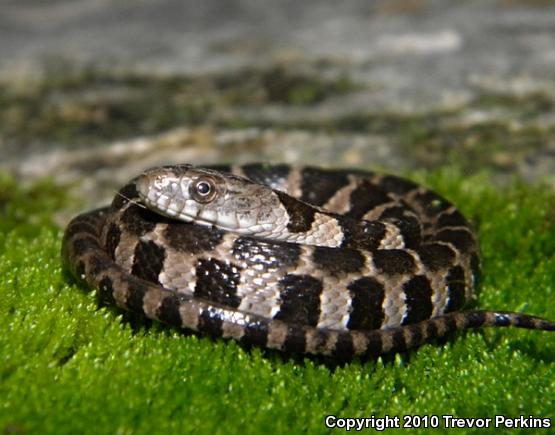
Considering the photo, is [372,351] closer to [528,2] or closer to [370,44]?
[370,44]

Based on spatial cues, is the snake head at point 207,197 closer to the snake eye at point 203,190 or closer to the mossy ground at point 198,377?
the snake eye at point 203,190

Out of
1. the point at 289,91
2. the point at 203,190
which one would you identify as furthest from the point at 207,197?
the point at 289,91

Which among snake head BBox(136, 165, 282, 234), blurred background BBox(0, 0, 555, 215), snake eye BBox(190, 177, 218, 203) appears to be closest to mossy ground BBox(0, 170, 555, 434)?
snake head BBox(136, 165, 282, 234)

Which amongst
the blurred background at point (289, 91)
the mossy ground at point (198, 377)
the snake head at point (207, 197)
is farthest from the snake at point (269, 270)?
the blurred background at point (289, 91)

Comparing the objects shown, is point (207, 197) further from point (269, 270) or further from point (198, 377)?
point (198, 377)

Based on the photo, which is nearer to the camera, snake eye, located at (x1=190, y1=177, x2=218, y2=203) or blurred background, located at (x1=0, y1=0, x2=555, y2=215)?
snake eye, located at (x1=190, y1=177, x2=218, y2=203)

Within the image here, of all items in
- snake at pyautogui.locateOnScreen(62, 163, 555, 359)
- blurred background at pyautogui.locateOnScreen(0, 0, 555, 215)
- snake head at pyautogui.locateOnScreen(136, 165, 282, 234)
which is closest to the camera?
snake at pyautogui.locateOnScreen(62, 163, 555, 359)

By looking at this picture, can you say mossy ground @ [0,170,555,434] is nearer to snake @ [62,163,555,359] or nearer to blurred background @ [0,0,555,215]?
snake @ [62,163,555,359]
